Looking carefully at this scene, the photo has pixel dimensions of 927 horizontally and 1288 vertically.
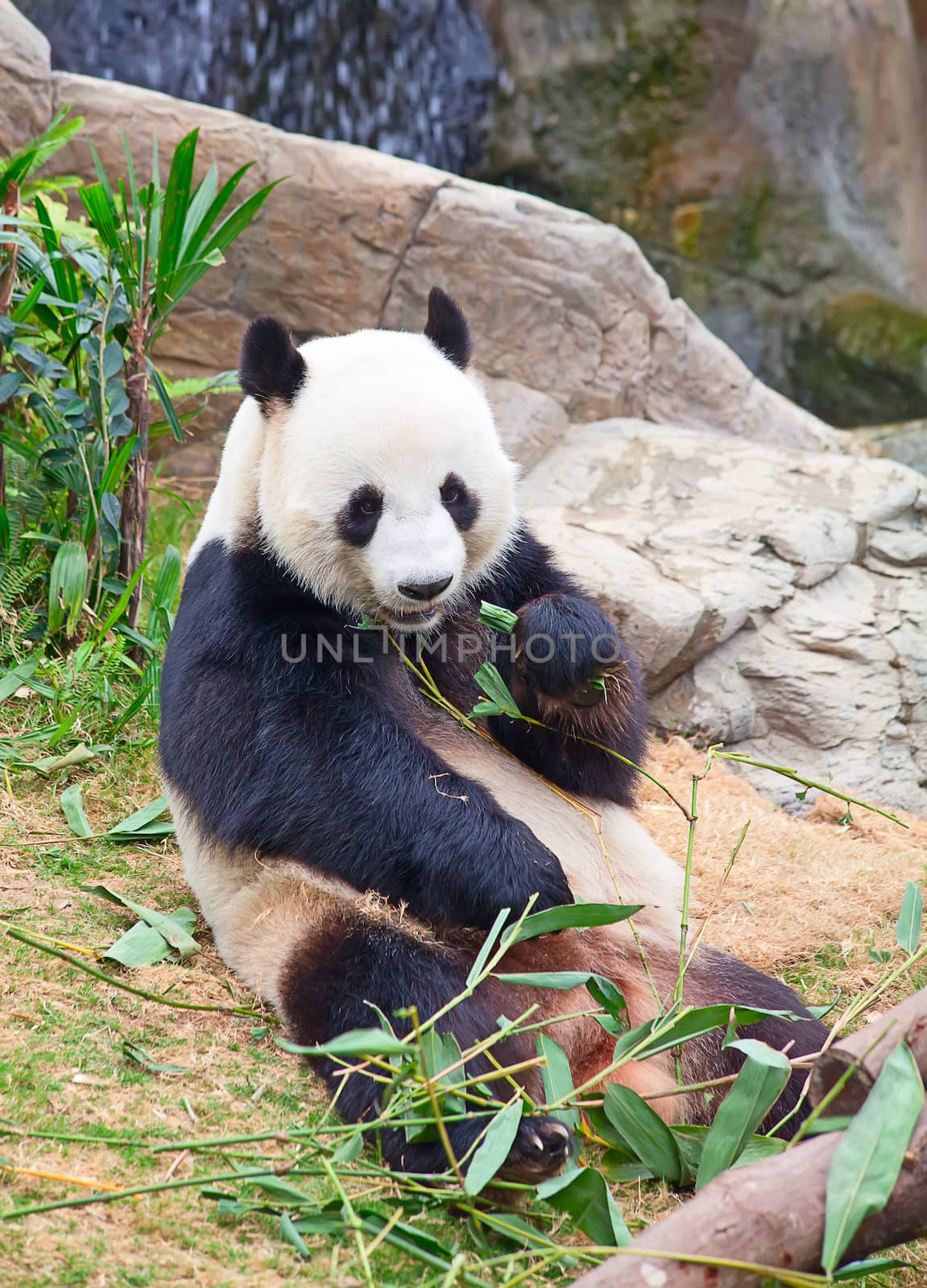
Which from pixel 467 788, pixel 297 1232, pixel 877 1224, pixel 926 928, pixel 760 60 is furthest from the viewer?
pixel 760 60

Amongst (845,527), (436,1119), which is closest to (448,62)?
(845,527)

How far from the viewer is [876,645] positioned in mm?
5695

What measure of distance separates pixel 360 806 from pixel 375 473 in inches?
32.8

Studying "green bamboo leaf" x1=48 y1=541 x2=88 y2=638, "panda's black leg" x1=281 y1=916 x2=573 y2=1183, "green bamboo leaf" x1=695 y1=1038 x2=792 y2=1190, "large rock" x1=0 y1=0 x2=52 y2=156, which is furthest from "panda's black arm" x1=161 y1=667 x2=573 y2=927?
"large rock" x1=0 y1=0 x2=52 y2=156

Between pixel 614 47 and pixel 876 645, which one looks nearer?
pixel 876 645

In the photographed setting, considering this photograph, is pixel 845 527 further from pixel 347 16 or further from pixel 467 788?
pixel 347 16

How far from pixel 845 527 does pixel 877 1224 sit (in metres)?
4.64

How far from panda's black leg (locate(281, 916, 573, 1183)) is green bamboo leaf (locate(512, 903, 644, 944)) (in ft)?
0.67

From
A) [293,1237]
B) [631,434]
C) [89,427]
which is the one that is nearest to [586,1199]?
[293,1237]

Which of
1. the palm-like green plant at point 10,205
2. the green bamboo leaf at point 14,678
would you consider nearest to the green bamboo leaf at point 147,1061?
the green bamboo leaf at point 14,678

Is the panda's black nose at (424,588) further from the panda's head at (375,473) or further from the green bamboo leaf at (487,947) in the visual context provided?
the green bamboo leaf at (487,947)

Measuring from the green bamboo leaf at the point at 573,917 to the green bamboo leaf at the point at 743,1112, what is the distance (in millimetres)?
393

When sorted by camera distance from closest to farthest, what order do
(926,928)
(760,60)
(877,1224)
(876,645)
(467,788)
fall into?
1. (877,1224)
2. (467,788)
3. (926,928)
4. (876,645)
5. (760,60)

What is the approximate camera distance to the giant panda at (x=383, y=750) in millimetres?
2838
